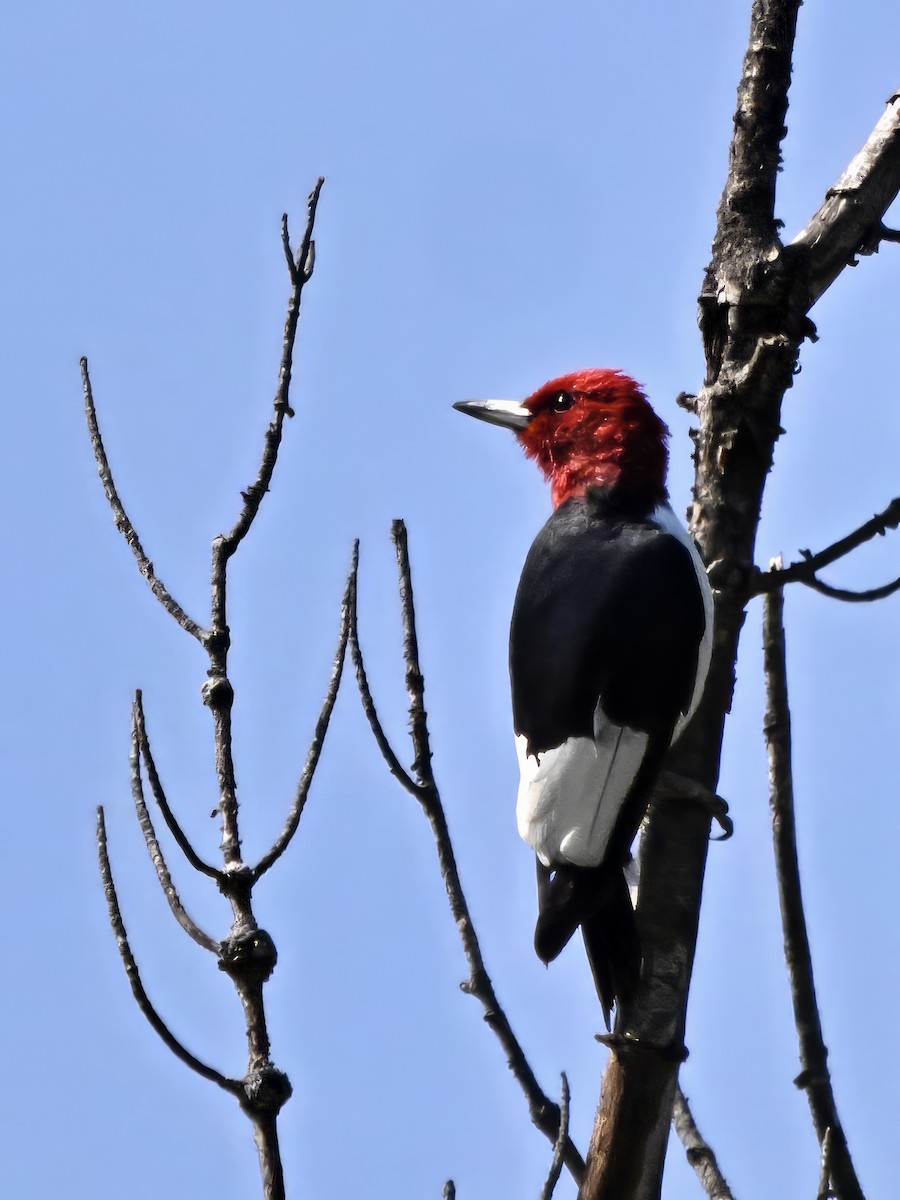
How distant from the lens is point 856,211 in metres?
4.04

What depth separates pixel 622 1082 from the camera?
321cm

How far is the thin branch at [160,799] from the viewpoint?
249cm

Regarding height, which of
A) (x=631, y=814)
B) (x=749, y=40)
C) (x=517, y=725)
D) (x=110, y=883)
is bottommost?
(x=110, y=883)

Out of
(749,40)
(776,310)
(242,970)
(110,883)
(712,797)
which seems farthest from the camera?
(749,40)

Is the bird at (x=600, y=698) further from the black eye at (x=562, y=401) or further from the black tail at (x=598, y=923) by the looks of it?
the black eye at (x=562, y=401)

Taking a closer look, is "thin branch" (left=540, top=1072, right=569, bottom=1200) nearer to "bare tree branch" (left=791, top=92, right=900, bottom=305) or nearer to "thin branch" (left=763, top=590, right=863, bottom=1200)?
"thin branch" (left=763, top=590, right=863, bottom=1200)

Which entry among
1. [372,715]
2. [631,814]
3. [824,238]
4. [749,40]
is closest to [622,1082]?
[631,814]

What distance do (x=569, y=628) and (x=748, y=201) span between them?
123 centimetres

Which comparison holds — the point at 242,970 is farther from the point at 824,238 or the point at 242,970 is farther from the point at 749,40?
the point at 749,40

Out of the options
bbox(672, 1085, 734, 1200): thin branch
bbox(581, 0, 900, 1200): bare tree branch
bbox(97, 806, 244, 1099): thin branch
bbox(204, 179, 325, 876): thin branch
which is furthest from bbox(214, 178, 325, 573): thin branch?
bbox(672, 1085, 734, 1200): thin branch

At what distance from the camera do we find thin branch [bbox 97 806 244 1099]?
7.84 ft

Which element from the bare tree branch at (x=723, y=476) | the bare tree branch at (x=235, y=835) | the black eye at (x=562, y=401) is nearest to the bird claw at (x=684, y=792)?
the bare tree branch at (x=723, y=476)

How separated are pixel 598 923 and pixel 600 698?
→ 23.4 inches

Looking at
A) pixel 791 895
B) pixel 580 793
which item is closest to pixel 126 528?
pixel 580 793
